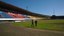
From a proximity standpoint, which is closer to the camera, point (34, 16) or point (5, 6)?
point (5, 6)

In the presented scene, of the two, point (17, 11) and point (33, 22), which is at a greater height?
point (17, 11)

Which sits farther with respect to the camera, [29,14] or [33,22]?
[33,22]

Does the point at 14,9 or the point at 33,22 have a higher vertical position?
the point at 14,9

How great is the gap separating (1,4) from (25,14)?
2.93 m

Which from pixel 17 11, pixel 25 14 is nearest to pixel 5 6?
pixel 17 11

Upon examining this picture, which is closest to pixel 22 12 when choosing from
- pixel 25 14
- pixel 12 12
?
pixel 25 14

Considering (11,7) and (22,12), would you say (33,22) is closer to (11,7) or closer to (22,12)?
(22,12)

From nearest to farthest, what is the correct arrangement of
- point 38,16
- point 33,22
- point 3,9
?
point 3,9
point 38,16
point 33,22

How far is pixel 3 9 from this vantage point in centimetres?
1401

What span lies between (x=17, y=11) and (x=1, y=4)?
1654mm

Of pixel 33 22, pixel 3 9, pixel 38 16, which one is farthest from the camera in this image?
pixel 33 22

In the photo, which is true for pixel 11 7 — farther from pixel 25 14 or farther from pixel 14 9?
pixel 25 14

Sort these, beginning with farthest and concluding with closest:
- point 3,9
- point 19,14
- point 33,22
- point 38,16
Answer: point 33,22 < point 38,16 < point 19,14 < point 3,9

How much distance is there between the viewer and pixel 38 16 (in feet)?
52.5
